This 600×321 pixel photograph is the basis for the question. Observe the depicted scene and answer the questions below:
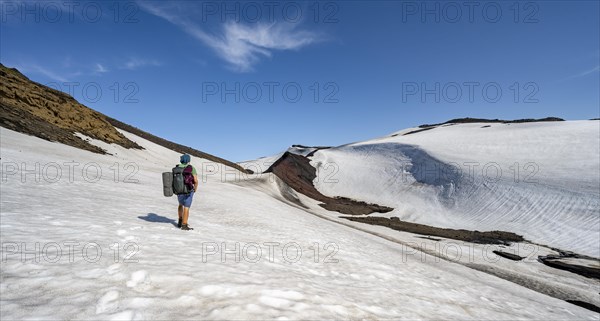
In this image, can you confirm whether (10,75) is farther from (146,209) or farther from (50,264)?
(50,264)

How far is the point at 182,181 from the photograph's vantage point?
824 cm

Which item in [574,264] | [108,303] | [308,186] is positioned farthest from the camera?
[308,186]

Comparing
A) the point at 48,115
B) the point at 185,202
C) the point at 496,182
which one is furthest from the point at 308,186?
the point at 185,202

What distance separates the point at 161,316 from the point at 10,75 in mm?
33558

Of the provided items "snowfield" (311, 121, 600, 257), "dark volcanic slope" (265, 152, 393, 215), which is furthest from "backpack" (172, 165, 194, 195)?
"snowfield" (311, 121, 600, 257)

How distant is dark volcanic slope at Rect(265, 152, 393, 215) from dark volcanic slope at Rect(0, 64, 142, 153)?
17328mm

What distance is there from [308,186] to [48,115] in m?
27.1

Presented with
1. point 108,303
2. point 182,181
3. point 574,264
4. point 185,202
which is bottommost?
point 574,264

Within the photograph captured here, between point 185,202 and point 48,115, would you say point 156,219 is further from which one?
point 48,115

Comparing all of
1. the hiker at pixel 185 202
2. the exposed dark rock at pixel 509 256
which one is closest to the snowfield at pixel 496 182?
the exposed dark rock at pixel 509 256

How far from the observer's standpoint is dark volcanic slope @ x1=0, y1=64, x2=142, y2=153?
69.3 ft

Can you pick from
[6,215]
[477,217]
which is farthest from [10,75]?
[477,217]

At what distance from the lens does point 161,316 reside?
3268 millimetres

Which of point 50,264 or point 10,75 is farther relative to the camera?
point 10,75
